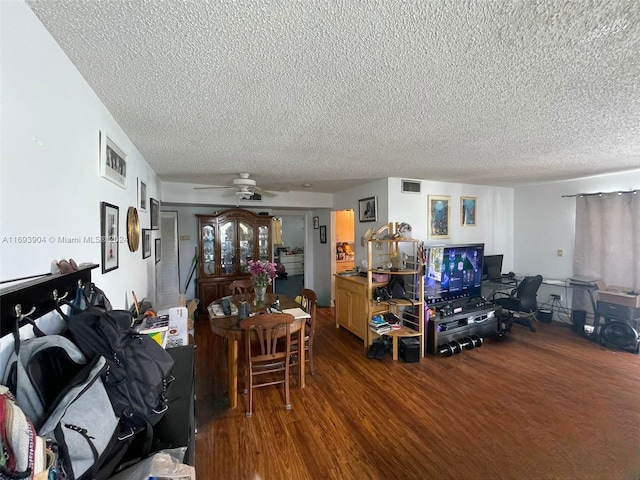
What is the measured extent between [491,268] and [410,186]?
82.5 inches

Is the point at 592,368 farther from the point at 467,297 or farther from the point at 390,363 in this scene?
the point at 390,363

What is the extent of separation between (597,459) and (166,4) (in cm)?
337

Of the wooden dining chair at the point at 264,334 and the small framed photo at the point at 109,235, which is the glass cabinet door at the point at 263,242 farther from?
the small framed photo at the point at 109,235

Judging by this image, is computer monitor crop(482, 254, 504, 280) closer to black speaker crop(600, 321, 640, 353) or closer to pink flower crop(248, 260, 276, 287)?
black speaker crop(600, 321, 640, 353)

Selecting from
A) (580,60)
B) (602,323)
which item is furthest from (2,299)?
(602,323)

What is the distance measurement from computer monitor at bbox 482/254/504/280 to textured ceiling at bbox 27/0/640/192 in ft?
7.61

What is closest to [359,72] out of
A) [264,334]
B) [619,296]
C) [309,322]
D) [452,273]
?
[264,334]

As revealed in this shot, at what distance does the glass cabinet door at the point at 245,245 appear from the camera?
4909 mm

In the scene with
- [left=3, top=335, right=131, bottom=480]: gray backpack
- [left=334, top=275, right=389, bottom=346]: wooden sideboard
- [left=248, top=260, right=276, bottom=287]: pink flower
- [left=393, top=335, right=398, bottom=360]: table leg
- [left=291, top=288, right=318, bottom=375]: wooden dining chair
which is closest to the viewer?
[left=3, top=335, right=131, bottom=480]: gray backpack

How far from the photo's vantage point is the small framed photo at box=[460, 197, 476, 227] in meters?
4.36

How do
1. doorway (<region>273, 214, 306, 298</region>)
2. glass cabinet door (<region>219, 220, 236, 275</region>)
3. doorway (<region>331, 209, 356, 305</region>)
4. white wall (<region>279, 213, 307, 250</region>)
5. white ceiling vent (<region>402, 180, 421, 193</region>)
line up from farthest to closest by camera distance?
white wall (<region>279, 213, 307, 250</region>)
doorway (<region>273, 214, 306, 298</region>)
doorway (<region>331, 209, 356, 305</region>)
glass cabinet door (<region>219, 220, 236, 275</region>)
white ceiling vent (<region>402, 180, 421, 193</region>)

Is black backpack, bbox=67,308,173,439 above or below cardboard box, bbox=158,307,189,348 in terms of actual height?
above

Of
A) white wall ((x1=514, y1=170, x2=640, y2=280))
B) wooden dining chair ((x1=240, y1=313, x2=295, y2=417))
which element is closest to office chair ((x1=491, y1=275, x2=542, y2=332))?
white wall ((x1=514, y1=170, x2=640, y2=280))

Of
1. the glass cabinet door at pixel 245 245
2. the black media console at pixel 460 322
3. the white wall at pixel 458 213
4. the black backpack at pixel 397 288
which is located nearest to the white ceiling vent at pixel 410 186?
the white wall at pixel 458 213
